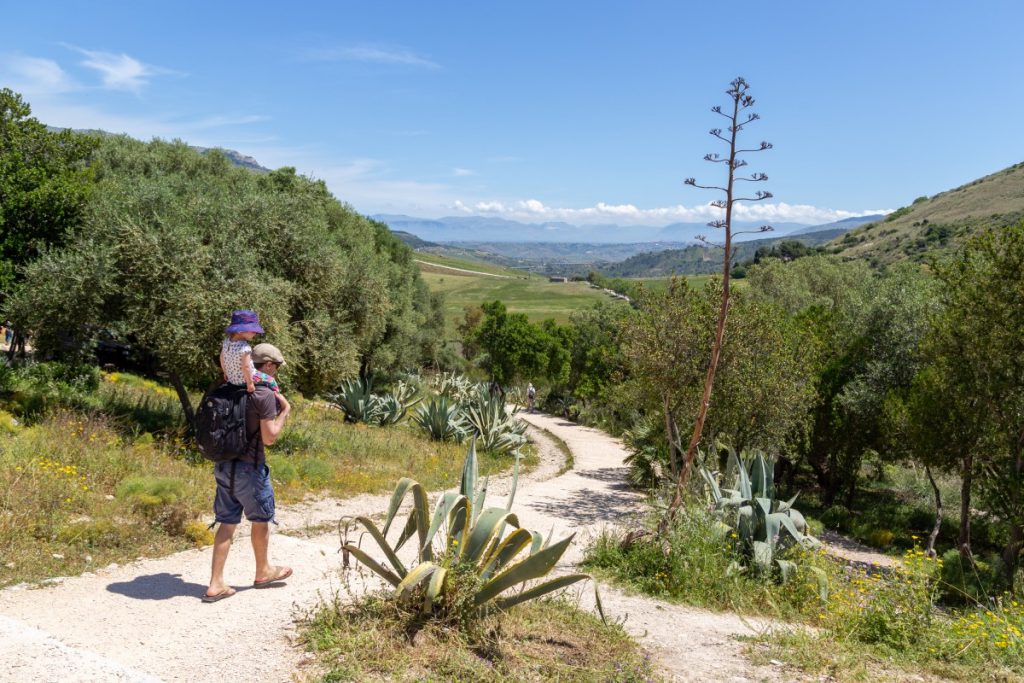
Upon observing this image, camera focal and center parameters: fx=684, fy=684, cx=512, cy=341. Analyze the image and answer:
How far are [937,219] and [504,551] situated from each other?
4362 inches

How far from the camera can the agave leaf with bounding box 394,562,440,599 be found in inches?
164

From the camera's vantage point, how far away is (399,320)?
34.2 meters

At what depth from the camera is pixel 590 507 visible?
38.9 feet

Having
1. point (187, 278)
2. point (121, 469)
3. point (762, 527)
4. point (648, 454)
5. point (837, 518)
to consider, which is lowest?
point (837, 518)

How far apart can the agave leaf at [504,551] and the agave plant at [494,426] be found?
38.6 feet

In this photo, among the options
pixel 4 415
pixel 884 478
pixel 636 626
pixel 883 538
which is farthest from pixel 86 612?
pixel 884 478

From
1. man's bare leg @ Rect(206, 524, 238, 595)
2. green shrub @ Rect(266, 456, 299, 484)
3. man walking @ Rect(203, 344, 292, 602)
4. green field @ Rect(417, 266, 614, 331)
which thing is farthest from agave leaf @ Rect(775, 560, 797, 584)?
green field @ Rect(417, 266, 614, 331)

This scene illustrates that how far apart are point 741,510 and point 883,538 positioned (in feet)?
39.8

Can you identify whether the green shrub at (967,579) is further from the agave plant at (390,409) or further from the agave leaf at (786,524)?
the agave plant at (390,409)

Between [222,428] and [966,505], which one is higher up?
[222,428]

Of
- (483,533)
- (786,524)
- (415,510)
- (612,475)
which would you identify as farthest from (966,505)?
(415,510)

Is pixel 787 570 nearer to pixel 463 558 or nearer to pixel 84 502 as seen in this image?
pixel 463 558

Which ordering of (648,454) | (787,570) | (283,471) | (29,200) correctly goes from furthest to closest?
1. (648,454)
2. (29,200)
3. (283,471)
4. (787,570)

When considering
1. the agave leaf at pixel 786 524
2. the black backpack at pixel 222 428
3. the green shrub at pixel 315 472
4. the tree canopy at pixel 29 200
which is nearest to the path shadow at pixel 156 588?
the black backpack at pixel 222 428
